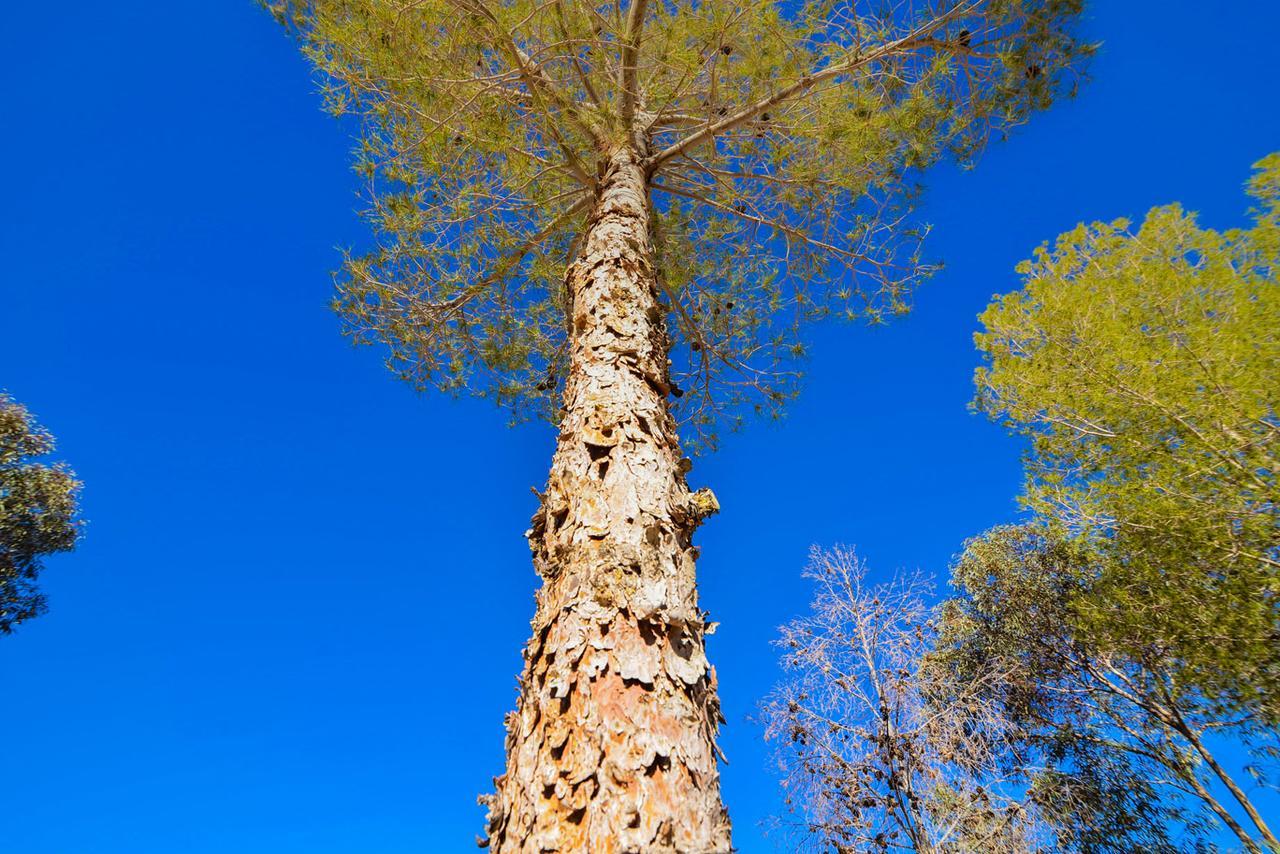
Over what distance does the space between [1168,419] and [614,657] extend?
630cm

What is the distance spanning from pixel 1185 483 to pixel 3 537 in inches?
557

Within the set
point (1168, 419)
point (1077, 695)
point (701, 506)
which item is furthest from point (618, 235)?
point (1077, 695)

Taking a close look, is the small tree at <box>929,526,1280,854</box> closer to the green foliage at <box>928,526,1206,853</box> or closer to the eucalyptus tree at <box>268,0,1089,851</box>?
the green foliage at <box>928,526,1206,853</box>

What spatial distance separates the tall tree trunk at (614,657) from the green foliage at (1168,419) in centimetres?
548

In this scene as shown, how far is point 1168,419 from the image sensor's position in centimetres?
529

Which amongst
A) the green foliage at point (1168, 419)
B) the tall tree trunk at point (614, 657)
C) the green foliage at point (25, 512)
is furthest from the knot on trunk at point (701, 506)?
the green foliage at point (25, 512)

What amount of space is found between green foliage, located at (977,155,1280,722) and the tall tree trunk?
5.48 meters

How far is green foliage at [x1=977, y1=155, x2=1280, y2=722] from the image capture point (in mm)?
4773

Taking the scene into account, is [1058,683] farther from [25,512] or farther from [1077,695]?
[25,512]

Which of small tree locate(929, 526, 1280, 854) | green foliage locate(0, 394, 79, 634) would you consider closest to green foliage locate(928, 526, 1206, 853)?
small tree locate(929, 526, 1280, 854)

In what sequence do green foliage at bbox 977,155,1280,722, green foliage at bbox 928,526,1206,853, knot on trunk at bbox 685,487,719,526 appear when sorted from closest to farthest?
knot on trunk at bbox 685,487,719,526
green foliage at bbox 977,155,1280,722
green foliage at bbox 928,526,1206,853

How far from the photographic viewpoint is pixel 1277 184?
4.51m

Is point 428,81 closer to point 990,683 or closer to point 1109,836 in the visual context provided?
point 990,683

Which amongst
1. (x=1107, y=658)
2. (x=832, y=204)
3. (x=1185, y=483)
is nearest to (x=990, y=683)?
(x=1107, y=658)
